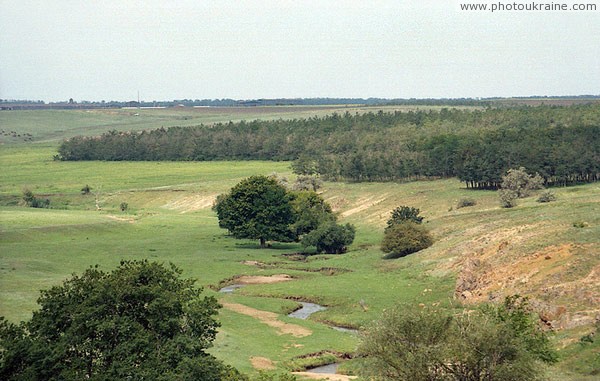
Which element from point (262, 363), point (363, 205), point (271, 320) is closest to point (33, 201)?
point (363, 205)

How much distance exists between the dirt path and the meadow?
1.13 ft

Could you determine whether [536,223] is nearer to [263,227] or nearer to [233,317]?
[233,317]

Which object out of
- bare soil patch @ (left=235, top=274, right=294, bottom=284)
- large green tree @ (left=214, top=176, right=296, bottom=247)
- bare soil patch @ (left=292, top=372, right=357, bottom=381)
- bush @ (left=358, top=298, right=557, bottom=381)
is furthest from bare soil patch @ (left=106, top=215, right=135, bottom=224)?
bush @ (left=358, top=298, right=557, bottom=381)

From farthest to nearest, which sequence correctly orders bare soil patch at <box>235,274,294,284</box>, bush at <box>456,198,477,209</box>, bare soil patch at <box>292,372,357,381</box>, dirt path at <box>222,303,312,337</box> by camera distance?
bush at <box>456,198,477,209</box>, bare soil patch at <box>235,274,294,284</box>, dirt path at <box>222,303,312,337</box>, bare soil patch at <box>292,372,357,381</box>

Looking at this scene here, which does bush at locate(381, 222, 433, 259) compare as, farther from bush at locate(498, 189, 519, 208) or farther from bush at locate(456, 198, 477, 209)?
bush at locate(456, 198, 477, 209)

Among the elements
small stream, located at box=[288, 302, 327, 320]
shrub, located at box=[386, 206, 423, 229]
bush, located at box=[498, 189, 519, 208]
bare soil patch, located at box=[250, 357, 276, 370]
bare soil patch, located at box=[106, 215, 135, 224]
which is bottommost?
bare soil patch, located at box=[106, 215, 135, 224]

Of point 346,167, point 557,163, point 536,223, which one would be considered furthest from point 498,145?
point 536,223

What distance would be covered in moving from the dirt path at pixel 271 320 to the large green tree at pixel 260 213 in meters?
34.0

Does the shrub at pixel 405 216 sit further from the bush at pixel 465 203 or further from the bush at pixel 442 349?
the bush at pixel 442 349

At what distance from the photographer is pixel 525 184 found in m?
118

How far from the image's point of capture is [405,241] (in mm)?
91438

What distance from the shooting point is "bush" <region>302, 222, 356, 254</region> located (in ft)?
337

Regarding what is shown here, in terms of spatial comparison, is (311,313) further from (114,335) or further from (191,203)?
(191,203)

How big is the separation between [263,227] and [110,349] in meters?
68.2
